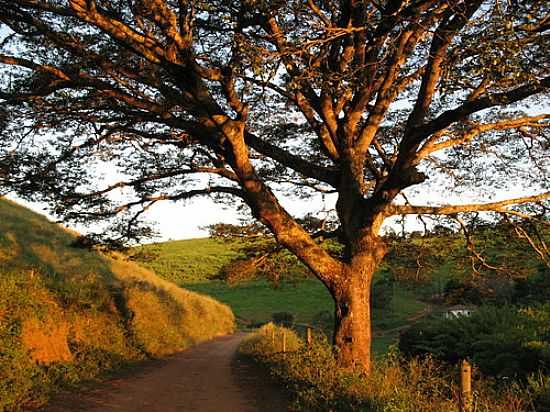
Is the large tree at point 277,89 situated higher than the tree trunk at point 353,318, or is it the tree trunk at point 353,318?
the large tree at point 277,89

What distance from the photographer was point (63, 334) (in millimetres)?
14000

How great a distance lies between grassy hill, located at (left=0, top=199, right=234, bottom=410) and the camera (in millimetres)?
10898

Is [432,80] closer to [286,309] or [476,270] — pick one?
[476,270]

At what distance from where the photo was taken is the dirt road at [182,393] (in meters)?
10.3

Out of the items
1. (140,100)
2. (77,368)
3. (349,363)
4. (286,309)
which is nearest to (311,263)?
(349,363)

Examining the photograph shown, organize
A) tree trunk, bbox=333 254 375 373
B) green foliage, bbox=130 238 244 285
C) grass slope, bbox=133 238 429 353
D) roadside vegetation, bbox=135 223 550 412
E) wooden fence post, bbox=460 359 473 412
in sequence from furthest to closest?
green foliage, bbox=130 238 244 285 < grass slope, bbox=133 238 429 353 < tree trunk, bbox=333 254 375 373 < roadside vegetation, bbox=135 223 550 412 < wooden fence post, bbox=460 359 473 412

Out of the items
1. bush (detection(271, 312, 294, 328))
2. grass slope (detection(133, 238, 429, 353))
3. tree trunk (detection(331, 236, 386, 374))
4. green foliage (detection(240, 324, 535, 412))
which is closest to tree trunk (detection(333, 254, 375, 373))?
tree trunk (detection(331, 236, 386, 374))

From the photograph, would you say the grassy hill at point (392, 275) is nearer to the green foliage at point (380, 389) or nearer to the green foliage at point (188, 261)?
the green foliage at point (188, 261)

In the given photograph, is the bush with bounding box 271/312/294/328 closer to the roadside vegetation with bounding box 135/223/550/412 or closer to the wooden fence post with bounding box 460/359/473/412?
the roadside vegetation with bounding box 135/223/550/412

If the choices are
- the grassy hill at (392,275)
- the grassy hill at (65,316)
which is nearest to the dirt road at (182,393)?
the grassy hill at (65,316)

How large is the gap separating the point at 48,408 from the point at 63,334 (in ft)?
14.5

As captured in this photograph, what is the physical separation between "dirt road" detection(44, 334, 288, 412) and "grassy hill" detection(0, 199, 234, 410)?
812 mm

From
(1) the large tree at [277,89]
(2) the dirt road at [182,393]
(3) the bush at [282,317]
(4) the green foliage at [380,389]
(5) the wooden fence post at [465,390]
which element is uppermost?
(1) the large tree at [277,89]

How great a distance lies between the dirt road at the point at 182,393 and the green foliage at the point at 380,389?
0.66 metres
